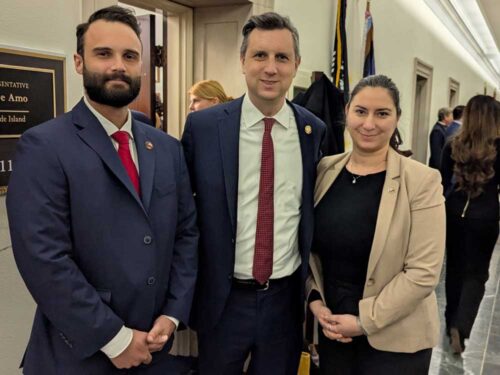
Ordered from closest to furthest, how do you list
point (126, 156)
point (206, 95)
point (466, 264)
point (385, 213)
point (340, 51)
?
point (126, 156) < point (385, 213) < point (206, 95) < point (466, 264) < point (340, 51)

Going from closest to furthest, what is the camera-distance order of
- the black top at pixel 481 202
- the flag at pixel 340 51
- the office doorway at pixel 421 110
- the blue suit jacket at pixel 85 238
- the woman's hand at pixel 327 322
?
the blue suit jacket at pixel 85 238 → the woman's hand at pixel 327 322 → the black top at pixel 481 202 → the flag at pixel 340 51 → the office doorway at pixel 421 110

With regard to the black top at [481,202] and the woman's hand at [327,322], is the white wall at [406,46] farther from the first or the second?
the woman's hand at [327,322]

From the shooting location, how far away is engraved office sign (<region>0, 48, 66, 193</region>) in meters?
1.54

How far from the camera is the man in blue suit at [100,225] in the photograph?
1.16 m

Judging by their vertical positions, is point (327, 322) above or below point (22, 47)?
below

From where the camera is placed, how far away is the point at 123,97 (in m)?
1.30

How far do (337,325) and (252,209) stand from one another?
20.3 inches

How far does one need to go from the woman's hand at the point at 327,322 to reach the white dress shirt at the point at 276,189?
0.17 meters

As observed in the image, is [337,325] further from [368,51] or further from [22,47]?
[368,51]

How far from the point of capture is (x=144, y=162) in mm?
1355

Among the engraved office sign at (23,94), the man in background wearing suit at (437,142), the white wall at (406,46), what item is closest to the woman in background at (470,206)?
the white wall at (406,46)

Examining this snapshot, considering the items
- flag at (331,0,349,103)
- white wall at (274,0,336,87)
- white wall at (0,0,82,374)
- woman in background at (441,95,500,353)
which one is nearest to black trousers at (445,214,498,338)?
woman in background at (441,95,500,353)

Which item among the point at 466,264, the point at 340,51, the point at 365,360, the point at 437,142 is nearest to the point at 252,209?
the point at 365,360

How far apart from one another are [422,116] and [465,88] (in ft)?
16.7
